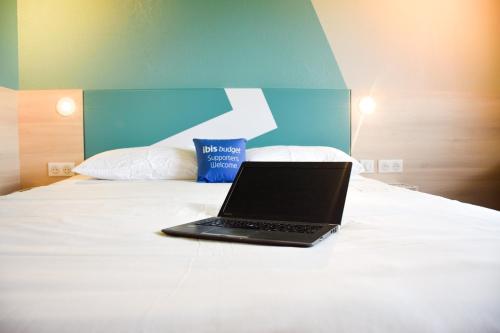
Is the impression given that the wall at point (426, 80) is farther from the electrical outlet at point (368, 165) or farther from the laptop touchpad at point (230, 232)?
the laptop touchpad at point (230, 232)

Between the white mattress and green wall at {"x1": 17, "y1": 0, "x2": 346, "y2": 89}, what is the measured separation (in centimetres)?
170

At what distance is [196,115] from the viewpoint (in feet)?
7.59

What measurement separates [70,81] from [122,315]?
2317mm

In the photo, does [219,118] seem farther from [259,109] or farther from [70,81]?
[70,81]

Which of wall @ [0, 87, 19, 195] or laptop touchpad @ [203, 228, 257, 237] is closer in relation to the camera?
laptop touchpad @ [203, 228, 257, 237]

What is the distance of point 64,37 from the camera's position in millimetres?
2266

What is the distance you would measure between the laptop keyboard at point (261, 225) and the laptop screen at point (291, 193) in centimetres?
6

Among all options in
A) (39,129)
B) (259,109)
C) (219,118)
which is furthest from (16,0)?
(259,109)

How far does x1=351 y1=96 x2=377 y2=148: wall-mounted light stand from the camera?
2367 mm

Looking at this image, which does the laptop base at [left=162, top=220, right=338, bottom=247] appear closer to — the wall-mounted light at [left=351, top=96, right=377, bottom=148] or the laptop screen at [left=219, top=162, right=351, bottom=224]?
the laptop screen at [left=219, top=162, right=351, bottom=224]

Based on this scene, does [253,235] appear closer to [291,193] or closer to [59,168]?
[291,193]

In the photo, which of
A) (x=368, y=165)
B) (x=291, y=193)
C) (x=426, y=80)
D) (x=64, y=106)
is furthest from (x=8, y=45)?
(x=426, y=80)

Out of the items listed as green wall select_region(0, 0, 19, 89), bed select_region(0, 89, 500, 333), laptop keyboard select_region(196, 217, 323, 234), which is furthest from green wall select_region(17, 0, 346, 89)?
laptop keyboard select_region(196, 217, 323, 234)

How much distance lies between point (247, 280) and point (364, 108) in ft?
7.08
